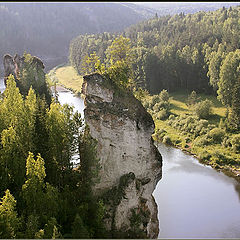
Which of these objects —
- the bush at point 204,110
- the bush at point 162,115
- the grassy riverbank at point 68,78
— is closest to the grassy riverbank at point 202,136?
the bush at point 162,115

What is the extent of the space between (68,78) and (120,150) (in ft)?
297

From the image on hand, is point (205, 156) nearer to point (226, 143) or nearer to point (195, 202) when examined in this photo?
point (226, 143)

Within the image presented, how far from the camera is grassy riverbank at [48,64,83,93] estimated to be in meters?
100

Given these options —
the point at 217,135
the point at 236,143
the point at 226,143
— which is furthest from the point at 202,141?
the point at 236,143

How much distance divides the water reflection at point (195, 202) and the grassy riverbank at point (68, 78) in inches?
2120

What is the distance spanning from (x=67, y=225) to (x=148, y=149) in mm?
9383

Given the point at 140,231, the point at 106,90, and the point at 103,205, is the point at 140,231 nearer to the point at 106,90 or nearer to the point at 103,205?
the point at 103,205

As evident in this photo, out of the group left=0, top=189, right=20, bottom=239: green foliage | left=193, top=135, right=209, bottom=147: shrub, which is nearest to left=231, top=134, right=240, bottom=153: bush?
left=193, top=135, right=209, bottom=147: shrub

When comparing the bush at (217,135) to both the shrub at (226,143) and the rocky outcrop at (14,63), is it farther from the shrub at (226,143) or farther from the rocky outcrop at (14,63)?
the rocky outcrop at (14,63)

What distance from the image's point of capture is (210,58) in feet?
257

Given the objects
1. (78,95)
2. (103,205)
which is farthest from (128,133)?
(78,95)

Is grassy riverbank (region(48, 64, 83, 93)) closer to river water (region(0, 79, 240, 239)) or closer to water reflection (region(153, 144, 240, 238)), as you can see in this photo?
river water (region(0, 79, 240, 239))

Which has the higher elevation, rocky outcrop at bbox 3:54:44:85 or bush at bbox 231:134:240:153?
rocky outcrop at bbox 3:54:44:85

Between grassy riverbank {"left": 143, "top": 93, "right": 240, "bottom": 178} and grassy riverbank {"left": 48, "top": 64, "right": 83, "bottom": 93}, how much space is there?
114ft
